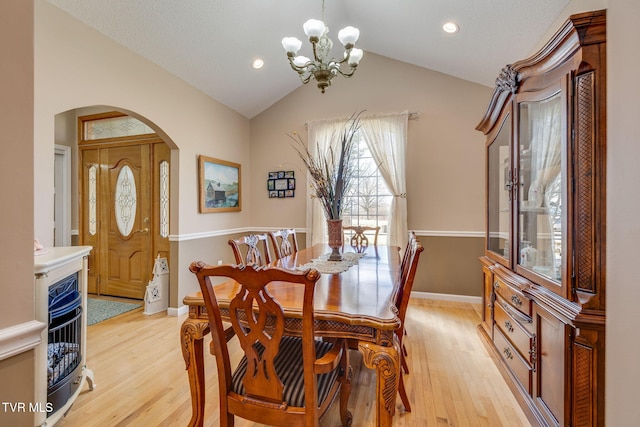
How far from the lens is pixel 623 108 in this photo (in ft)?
3.62

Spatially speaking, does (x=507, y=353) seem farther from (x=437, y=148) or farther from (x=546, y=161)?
(x=437, y=148)

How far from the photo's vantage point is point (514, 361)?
1.97 meters

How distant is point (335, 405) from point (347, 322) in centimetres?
98

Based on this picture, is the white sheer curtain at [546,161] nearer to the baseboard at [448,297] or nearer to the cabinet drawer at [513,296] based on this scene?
the cabinet drawer at [513,296]

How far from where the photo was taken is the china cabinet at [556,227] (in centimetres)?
126

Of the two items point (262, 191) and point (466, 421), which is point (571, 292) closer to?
point (466, 421)

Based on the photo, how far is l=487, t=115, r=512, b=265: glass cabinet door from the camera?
215 centimetres

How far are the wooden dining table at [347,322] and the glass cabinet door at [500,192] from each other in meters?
1.00

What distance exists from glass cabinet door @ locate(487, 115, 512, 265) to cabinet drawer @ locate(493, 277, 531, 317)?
0.19 meters

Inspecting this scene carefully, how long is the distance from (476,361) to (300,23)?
3.87 meters

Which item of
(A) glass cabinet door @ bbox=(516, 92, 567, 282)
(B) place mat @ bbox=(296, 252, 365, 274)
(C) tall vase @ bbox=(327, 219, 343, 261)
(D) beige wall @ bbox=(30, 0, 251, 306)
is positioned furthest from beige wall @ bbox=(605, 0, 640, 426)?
(D) beige wall @ bbox=(30, 0, 251, 306)

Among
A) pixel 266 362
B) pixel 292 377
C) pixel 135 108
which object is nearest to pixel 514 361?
pixel 292 377

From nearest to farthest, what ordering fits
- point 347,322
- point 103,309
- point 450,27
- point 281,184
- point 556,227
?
point 347,322
point 556,227
point 450,27
point 103,309
point 281,184

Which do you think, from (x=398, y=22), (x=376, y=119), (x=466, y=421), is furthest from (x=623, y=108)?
(x=376, y=119)
